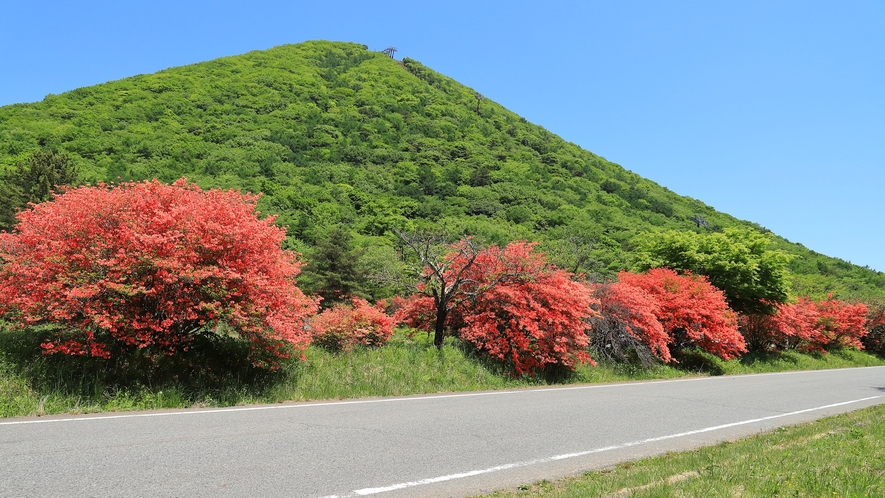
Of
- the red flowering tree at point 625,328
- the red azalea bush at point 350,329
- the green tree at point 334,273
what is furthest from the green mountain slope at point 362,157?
the red azalea bush at point 350,329

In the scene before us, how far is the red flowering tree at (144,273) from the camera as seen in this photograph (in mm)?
9000

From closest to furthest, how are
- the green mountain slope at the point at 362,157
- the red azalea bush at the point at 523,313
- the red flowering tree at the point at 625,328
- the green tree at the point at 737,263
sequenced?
the red azalea bush at the point at 523,313 < the red flowering tree at the point at 625,328 < the green tree at the point at 737,263 < the green mountain slope at the point at 362,157

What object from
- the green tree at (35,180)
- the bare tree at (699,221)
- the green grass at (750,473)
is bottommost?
the green grass at (750,473)

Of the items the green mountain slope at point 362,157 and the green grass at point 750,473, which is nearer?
the green grass at point 750,473

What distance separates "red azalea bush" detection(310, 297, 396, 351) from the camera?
44.4 ft

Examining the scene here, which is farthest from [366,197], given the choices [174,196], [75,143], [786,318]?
[174,196]

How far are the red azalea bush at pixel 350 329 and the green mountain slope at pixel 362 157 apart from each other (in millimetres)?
22669

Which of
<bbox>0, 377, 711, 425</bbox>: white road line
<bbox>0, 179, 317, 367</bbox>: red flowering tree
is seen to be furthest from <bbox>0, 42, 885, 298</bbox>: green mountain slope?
<bbox>0, 179, 317, 367</bbox>: red flowering tree

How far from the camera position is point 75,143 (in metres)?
57.0

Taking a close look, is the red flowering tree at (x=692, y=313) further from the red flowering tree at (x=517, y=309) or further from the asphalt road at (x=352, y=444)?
the asphalt road at (x=352, y=444)

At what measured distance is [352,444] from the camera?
6469mm

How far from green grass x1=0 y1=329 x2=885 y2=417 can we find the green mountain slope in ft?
78.4

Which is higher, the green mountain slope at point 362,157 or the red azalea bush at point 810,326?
the green mountain slope at point 362,157

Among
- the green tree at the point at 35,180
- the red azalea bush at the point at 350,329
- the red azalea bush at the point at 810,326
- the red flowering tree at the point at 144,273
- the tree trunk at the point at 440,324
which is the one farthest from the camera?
the green tree at the point at 35,180
